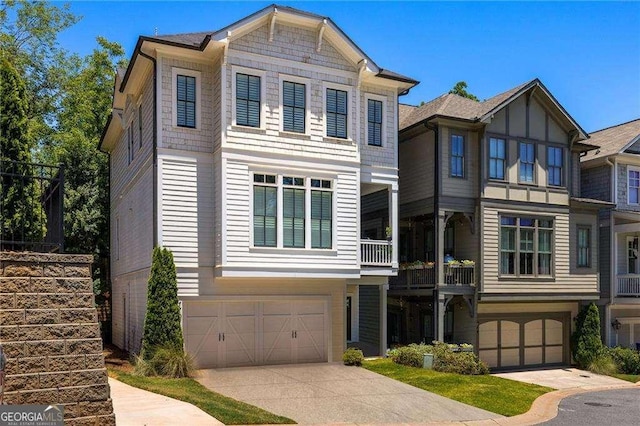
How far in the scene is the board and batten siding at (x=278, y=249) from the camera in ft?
57.1

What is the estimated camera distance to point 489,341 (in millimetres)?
23734

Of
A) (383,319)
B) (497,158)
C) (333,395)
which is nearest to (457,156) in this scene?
(497,158)

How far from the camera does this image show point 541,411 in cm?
1494

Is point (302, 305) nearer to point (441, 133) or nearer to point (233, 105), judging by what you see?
point (233, 105)

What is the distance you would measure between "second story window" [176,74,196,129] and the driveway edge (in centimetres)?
1116

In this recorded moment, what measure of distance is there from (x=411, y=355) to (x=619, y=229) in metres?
12.4

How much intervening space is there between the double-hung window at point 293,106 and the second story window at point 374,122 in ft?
9.04

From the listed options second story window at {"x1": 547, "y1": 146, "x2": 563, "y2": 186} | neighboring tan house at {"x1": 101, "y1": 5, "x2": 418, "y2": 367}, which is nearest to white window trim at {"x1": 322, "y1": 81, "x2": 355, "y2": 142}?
neighboring tan house at {"x1": 101, "y1": 5, "x2": 418, "y2": 367}

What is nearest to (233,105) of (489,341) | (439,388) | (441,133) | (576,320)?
(441,133)

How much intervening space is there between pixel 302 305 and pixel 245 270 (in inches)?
114

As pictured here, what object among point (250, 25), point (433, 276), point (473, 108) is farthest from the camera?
point (473, 108)

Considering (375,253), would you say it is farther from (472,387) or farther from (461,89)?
(461,89)

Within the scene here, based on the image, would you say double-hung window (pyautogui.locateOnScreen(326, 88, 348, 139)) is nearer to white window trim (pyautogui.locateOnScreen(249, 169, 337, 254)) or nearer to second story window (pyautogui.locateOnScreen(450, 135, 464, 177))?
white window trim (pyautogui.locateOnScreen(249, 169, 337, 254))

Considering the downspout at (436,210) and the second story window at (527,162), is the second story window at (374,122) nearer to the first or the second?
the downspout at (436,210)
